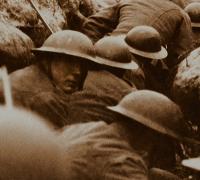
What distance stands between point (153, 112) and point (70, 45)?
1.18 meters

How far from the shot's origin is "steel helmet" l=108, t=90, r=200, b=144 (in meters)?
5.71

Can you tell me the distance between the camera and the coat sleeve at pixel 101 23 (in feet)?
32.3

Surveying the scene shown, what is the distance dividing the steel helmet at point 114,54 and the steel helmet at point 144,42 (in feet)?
2.19

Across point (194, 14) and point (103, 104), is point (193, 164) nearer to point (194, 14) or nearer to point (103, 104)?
point (103, 104)

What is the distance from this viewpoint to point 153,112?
19.0 ft

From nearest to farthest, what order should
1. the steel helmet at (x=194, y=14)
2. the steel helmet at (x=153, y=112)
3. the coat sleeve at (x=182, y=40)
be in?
the steel helmet at (x=153, y=112) < the coat sleeve at (x=182, y=40) < the steel helmet at (x=194, y=14)

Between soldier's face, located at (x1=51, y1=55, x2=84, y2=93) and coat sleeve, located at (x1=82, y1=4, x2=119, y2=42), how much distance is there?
3.19m

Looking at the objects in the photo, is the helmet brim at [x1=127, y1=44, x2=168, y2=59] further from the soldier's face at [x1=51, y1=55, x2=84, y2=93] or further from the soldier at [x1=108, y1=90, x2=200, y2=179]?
the soldier at [x1=108, y1=90, x2=200, y2=179]

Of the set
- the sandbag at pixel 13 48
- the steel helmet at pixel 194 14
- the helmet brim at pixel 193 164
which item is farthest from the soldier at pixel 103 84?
the steel helmet at pixel 194 14

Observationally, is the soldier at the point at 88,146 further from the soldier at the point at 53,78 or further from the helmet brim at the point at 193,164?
the soldier at the point at 53,78

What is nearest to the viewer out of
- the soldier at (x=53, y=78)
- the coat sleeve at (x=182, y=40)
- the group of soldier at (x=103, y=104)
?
the group of soldier at (x=103, y=104)

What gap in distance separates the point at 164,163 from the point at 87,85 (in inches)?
44.5

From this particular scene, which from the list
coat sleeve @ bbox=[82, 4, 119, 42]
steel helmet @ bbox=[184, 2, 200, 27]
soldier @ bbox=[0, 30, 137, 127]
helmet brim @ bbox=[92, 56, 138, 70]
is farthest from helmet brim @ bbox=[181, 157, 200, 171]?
steel helmet @ bbox=[184, 2, 200, 27]

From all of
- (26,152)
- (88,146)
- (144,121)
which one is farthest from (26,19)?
(26,152)
